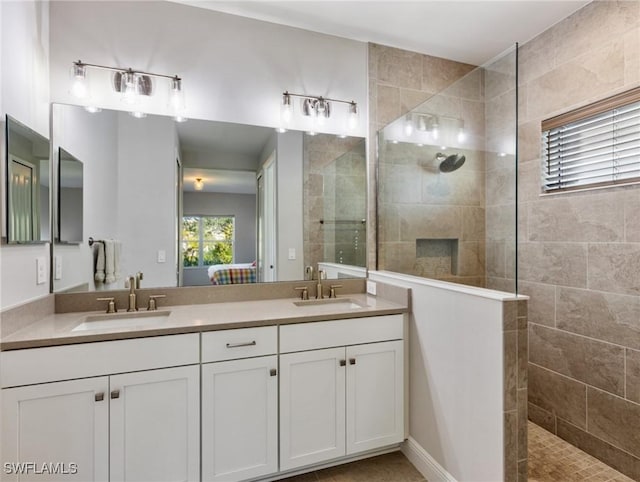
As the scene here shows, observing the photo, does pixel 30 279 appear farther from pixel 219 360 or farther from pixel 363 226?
pixel 363 226

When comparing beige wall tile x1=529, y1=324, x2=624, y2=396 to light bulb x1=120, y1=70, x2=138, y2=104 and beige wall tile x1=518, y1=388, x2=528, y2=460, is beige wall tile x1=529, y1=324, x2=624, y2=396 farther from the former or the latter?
light bulb x1=120, y1=70, x2=138, y2=104

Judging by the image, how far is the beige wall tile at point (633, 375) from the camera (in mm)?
1805

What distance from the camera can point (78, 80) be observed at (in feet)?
6.07

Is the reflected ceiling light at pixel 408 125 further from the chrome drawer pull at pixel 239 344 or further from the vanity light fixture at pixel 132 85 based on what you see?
the chrome drawer pull at pixel 239 344

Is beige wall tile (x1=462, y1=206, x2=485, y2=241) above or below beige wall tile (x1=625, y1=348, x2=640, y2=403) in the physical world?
above

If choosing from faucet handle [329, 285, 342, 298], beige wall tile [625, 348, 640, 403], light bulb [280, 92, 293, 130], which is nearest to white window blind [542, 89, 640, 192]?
beige wall tile [625, 348, 640, 403]

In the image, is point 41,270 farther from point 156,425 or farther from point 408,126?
point 408,126

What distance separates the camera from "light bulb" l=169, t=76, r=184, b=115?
2.02 meters

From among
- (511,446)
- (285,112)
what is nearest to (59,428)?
(511,446)

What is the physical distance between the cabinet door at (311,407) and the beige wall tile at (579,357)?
4.83 ft

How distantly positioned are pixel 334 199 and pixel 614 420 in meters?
2.07

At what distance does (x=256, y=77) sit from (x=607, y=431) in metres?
2.96

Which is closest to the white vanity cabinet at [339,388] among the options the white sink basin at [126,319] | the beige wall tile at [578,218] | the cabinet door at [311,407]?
the cabinet door at [311,407]

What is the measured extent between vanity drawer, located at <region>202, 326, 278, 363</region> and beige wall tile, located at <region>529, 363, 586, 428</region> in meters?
1.87
